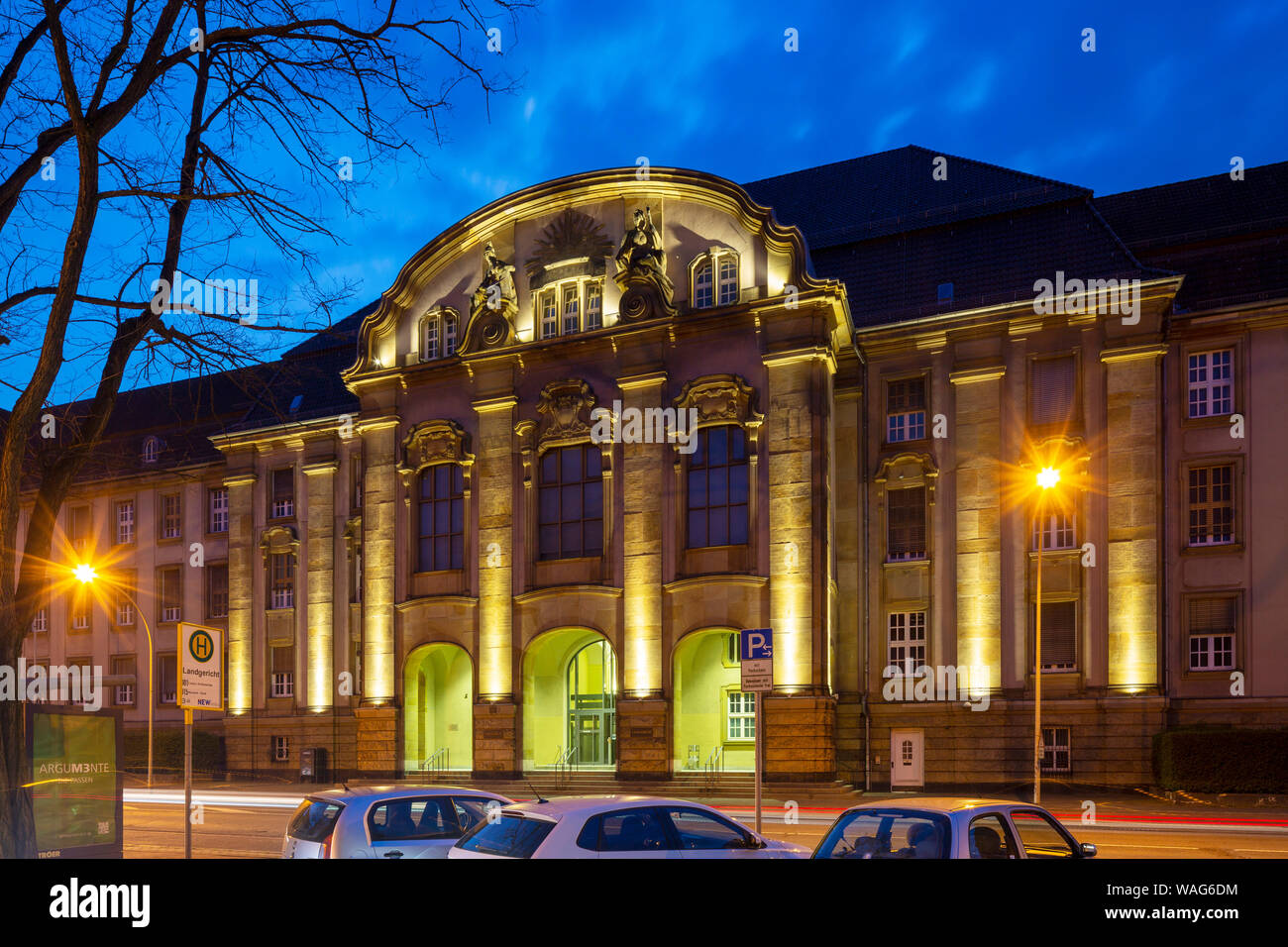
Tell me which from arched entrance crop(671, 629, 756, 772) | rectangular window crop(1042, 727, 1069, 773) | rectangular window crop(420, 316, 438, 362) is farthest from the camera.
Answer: rectangular window crop(420, 316, 438, 362)

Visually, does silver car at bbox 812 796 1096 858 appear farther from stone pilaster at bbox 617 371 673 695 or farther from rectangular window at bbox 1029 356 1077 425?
rectangular window at bbox 1029 356 1077 425

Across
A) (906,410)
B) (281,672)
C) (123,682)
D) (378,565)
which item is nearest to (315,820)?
(906,410)

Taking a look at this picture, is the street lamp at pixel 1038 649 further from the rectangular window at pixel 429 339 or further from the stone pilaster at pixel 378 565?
the stone pilaster at pixel 378 565

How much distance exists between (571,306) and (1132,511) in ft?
66.1

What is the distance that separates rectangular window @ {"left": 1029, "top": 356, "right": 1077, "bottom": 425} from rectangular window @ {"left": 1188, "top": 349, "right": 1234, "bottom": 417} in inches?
139

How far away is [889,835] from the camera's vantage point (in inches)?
395

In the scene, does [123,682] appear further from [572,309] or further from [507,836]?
[507,836]

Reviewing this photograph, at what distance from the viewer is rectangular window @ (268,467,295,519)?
52438 millimetres

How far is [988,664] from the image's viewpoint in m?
37.8

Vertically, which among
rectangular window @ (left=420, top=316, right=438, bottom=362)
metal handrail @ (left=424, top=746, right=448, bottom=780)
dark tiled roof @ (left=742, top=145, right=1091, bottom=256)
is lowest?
metal handrail @ (left=424, top=746, right=448, bottom=780)

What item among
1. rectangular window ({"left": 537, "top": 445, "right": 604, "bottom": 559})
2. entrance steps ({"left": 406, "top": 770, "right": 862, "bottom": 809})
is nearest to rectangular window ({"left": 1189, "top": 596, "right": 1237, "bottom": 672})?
entrance steps ({"left": 406, "top": 770, "right": 862, "bottom": 809})

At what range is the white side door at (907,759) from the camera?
37844 millimetres
